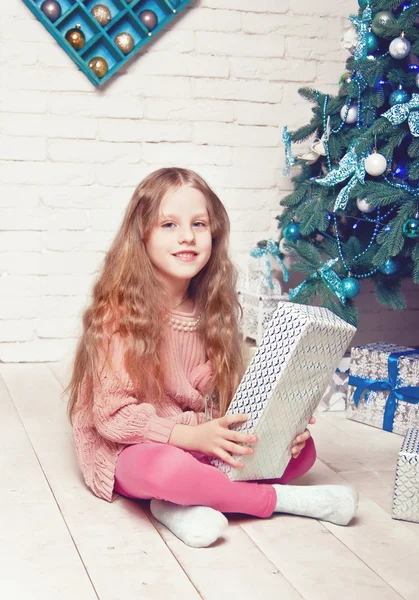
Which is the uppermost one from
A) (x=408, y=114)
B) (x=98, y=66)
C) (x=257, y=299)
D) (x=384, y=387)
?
(x=98, y=66)

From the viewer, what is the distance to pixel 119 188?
2648mm

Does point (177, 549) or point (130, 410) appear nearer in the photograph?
point (177, 549)

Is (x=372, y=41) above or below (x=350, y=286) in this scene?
above

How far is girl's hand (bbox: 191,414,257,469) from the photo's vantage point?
1.43 metres

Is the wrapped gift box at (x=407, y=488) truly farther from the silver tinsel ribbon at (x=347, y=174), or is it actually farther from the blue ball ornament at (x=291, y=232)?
the blue ball ornament at (x=291, y=232)

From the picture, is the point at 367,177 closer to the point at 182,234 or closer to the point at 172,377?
the point at 182,234

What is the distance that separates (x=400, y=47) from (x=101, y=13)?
0.94 metres

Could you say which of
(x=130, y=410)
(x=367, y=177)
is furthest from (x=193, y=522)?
(x=367, y=177)

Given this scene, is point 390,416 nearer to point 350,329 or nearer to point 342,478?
point 342,478

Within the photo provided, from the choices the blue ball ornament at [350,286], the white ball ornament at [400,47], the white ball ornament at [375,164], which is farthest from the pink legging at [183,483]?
the white ball ornament at [400,47]

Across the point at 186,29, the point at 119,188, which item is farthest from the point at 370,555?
the point at 186,29

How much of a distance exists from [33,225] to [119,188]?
0.29 metres

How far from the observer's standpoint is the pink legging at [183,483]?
1412 mm

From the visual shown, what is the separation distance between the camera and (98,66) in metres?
2.52
